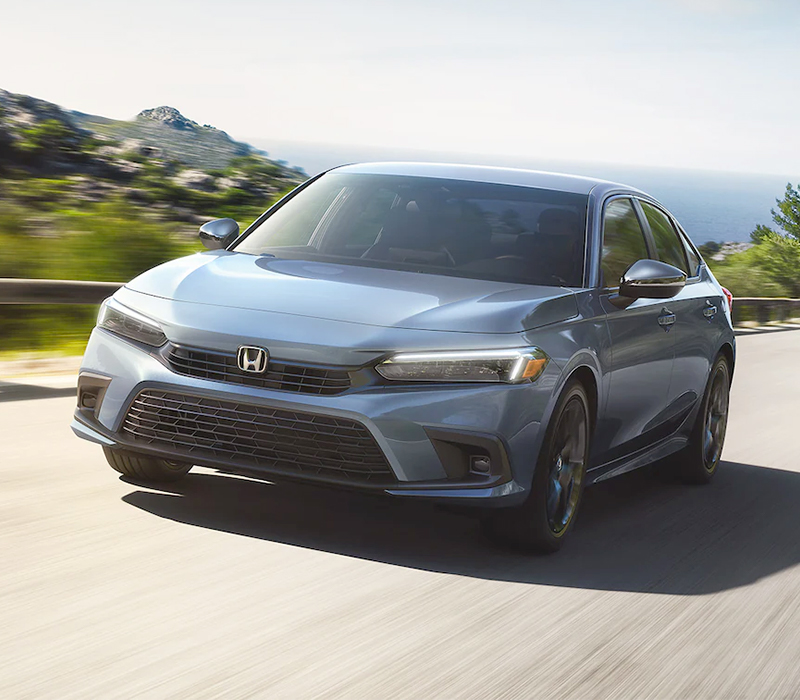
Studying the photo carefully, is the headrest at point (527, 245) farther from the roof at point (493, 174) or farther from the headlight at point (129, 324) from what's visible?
the headlight at point (129, 324)

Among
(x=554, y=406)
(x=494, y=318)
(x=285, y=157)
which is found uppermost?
(x=494, y=318)

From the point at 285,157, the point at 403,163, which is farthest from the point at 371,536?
the point at 285,157

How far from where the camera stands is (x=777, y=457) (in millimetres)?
8711

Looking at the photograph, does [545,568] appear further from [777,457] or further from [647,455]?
[777,457]

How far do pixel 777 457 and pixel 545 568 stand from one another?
404 cm

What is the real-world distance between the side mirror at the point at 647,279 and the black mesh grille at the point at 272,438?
1.74m

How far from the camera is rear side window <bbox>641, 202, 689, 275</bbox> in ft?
23.3

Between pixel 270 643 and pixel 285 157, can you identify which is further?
pixel 285 157

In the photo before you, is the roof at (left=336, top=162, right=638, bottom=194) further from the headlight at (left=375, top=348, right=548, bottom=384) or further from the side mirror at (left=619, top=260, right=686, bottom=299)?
the headlight at (left=375, top=348, right=548, bottom=384)

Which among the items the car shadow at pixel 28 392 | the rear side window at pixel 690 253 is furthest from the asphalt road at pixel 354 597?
the car shadow at pixel 28 392

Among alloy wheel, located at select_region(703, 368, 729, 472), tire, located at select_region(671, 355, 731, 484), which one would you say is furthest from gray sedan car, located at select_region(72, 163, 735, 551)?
alloy wheel, located at select_region(703, 368, 729, 472)

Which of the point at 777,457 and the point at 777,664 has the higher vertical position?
the point at 777,664

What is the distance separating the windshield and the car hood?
271 millimetres

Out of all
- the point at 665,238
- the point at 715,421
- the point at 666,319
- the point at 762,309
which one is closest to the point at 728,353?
the point at 715,421
